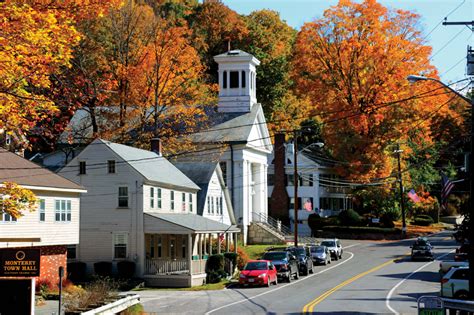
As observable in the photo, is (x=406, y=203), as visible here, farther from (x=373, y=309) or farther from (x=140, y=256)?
(x=373, y=309)

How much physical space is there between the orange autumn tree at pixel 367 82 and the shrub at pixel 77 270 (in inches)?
1297

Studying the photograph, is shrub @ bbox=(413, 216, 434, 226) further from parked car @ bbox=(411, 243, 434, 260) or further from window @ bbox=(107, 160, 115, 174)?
window @ bbox=(107, 160, 115, 174)

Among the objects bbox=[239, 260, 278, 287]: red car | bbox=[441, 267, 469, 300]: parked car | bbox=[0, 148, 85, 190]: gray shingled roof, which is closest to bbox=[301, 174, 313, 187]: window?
bbox=[239, 260, 278, 287]: red car

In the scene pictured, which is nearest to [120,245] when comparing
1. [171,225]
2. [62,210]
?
[171,225]

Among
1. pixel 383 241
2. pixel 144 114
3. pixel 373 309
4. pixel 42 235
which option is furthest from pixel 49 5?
pixel 383 241

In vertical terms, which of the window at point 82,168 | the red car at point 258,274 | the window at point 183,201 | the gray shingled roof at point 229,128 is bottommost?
the red car at point 258,274

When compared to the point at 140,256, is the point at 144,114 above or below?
above

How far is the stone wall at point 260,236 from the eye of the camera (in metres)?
65.3

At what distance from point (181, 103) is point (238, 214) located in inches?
432

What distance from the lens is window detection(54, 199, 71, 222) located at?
3984 cm

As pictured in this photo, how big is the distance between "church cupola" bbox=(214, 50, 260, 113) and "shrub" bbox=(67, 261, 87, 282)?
1016 inches

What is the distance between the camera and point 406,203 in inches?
3155

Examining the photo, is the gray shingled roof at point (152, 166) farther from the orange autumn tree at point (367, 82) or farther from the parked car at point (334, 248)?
the orange autumn tree at point (367, 82)

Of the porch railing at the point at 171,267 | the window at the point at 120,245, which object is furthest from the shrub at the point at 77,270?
the porch railing at the point at 171,267
